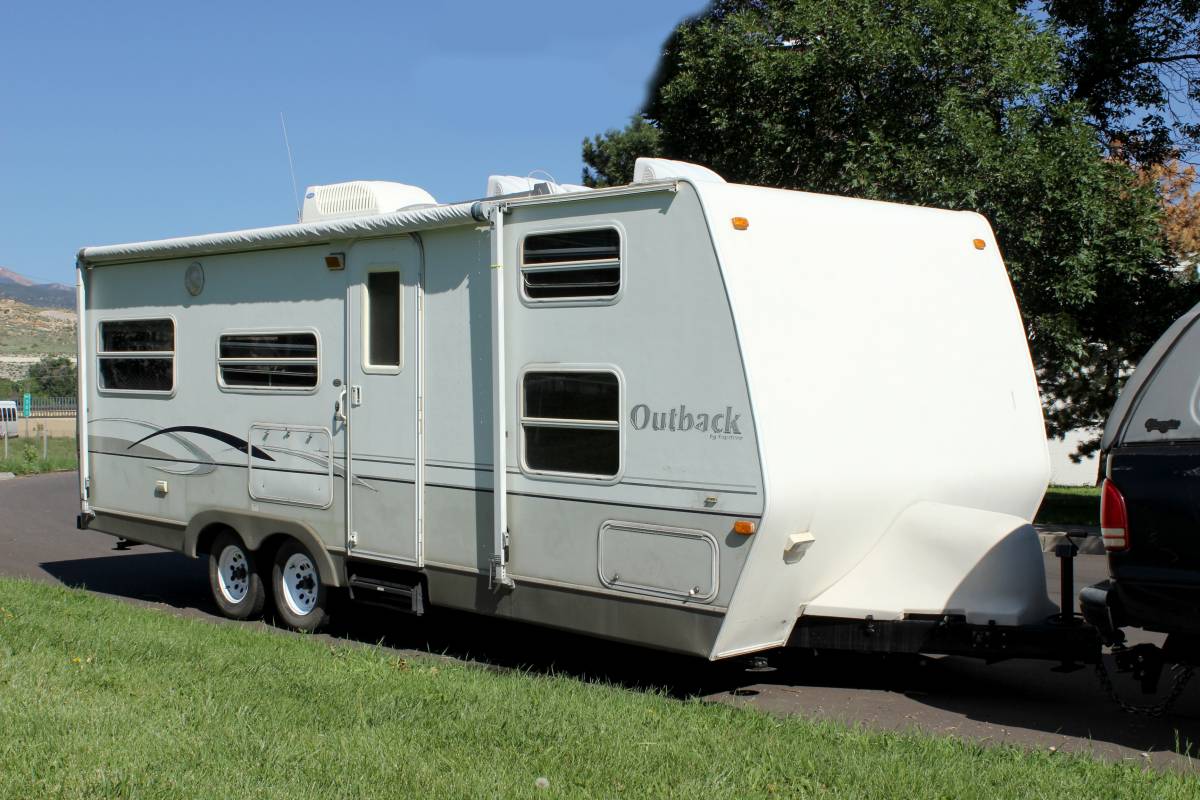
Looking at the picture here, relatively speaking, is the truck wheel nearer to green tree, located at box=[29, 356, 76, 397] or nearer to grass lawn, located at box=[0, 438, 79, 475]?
grass lawn, located at box=[0, 438, 79, 475]

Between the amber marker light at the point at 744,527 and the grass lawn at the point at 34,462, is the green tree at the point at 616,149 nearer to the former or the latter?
the grass lawn at the point at 34,462

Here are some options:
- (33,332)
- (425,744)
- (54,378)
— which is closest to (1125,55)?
(425,744)

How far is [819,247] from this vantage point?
7.02m

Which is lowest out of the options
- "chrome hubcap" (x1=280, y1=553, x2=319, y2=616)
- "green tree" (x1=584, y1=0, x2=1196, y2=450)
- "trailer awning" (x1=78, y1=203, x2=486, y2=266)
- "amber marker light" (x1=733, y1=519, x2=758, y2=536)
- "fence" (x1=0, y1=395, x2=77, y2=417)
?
"chrome hubcap" (x1=280, y1=553, x2=319, y2=616)

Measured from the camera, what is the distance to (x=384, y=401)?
8344 millimetres

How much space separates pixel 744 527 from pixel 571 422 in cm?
135

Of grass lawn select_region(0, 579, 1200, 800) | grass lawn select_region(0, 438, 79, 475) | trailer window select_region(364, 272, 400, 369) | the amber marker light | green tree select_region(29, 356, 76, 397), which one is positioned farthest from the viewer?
green tree select_region(29, 356, 76, 397)

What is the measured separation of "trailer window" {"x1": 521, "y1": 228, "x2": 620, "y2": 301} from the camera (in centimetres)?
712

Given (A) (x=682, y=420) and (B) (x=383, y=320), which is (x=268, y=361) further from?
(A) (x=682, y=420)

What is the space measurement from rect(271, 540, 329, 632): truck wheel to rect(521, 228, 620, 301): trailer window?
2.96 metres

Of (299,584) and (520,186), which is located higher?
(520,186)

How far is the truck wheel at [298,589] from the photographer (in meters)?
9.09

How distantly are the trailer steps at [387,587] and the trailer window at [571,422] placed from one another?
1.38 meters

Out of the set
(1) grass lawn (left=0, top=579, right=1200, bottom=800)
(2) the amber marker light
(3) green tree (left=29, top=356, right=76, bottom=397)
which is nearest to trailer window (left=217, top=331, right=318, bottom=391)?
(1) grass lawn (left=0, top=579, right=1200, bottom=800)
